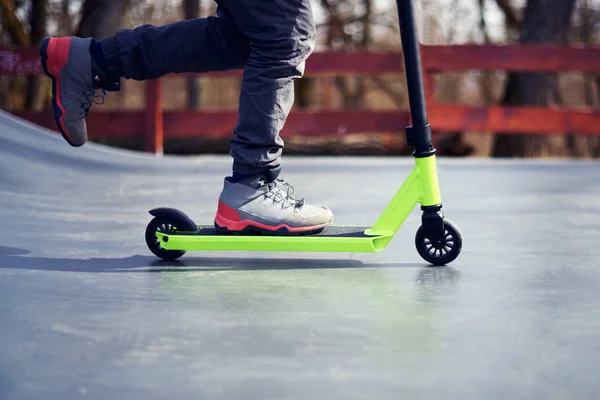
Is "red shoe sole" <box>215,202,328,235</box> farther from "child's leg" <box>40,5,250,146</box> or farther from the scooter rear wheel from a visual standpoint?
"child's leg" <box>40,5,250,146</box>

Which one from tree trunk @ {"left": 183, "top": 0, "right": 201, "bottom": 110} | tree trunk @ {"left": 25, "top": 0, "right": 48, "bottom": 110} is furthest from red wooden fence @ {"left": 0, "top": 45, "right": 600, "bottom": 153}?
tree trunk @ {"left": 183, "top": 0, "right": 201, "bottom": 110}

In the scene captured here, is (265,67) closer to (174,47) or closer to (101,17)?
(174,47)

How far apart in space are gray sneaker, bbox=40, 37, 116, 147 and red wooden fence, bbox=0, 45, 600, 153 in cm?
548

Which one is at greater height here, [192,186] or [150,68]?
[150,68]

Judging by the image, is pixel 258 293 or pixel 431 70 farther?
pixel 431 70

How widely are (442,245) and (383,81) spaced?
541 inches

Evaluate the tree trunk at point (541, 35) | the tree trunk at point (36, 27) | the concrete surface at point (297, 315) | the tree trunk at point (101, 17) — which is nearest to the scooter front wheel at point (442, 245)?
the concrete surface at point (297, 315)

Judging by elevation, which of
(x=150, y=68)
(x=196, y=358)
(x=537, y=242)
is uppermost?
(x=150, y=68)

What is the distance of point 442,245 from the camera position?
93.8 inches

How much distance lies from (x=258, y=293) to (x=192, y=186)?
267 cm

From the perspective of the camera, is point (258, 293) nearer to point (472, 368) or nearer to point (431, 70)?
point (472, 368)

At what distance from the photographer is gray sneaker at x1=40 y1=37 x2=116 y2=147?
2.44 meters

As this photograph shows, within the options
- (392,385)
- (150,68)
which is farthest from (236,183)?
(392,385)

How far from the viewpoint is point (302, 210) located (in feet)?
8.04
